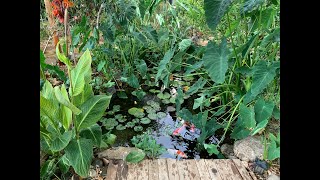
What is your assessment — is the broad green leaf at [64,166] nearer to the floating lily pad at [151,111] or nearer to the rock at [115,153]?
the rock at [115,153]

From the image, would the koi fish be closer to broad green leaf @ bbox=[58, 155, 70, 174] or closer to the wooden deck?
the wooden deck

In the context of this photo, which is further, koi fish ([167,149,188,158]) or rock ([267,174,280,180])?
koi fish ([167,149,188,158])

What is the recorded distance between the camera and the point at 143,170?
1.70 m

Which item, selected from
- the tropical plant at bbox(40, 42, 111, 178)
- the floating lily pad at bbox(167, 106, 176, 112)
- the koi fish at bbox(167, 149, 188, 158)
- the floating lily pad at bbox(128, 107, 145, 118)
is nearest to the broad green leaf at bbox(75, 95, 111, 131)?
the tropical plant at bbox(40, 42, 111, 178)

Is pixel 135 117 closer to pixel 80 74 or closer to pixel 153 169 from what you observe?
pixel 153 169

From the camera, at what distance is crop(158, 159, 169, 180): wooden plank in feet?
5.42

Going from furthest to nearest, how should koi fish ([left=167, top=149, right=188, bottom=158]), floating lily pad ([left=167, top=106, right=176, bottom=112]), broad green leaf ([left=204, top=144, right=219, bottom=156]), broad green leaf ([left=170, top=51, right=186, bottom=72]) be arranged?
1. floating lily pad ([left=167, top=106, right=176, bottom=112])
2. broad green leaf ([left=170, top=51, right=186, bottom=72])
3. koi fish ([left=167, top=149, right=188, bottom=158])
4. broad green leaf ([left=204, top=144, right=219, bottom=156])

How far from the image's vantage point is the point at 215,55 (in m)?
1.88

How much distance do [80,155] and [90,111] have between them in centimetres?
24

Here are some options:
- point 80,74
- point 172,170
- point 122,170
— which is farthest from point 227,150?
point 80,74

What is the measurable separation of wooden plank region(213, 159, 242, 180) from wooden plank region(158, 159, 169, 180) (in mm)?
300
